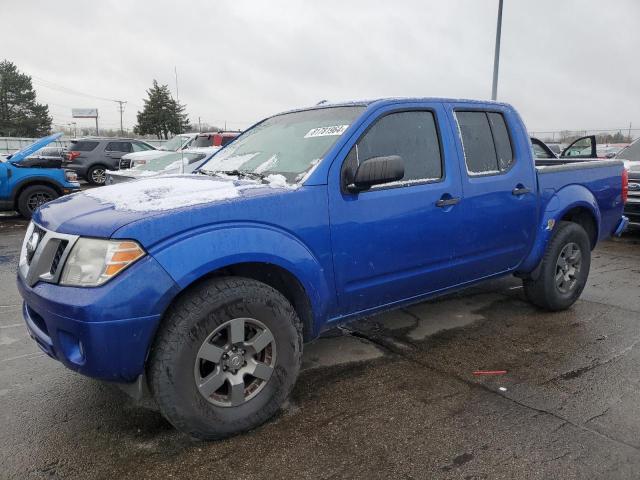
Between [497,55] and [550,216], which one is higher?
[497,55]

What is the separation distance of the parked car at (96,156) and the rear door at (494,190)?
15716mm

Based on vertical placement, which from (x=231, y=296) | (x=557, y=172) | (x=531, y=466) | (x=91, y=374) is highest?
(x=557, y=172)

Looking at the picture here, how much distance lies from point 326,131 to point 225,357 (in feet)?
5.22

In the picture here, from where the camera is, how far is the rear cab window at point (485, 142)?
3.78m

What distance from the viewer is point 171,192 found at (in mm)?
2857

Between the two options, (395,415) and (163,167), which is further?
(163,167)

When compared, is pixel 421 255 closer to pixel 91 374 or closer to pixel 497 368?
pixel 497 368

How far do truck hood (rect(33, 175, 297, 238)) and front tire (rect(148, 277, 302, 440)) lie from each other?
440 millimetres

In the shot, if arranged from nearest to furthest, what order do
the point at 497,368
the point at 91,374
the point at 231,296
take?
the point at 91,374, the point at 231,296, the point at 497,368

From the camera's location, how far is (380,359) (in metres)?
3.66

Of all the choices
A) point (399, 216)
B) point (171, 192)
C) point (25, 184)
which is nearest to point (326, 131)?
point (399, 216)

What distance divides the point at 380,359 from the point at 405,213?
113 centimetres

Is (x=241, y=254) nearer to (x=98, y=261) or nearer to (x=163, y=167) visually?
(x=98, y=261)

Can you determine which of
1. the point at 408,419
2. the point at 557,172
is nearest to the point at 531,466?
the point at 408,419
